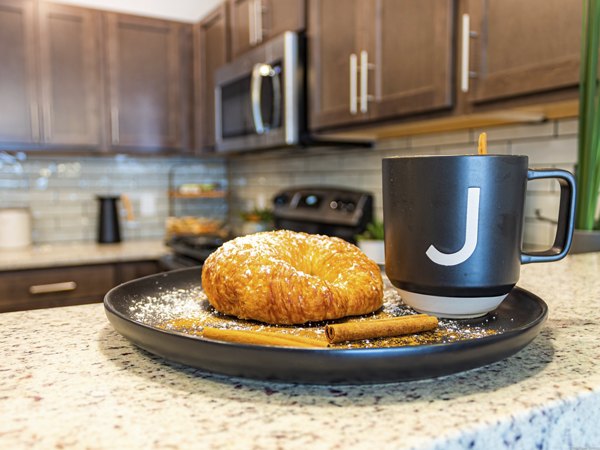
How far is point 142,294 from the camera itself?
0.68 meters

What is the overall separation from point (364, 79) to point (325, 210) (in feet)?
2.47

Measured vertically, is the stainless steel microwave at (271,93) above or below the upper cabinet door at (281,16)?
below

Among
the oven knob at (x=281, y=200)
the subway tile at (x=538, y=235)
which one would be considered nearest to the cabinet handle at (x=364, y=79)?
the subway tile at (x=538, y=235)

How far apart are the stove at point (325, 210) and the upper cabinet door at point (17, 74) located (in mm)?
1349

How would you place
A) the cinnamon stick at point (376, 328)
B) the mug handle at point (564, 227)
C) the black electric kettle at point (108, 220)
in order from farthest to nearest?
the black electric kettle at point (108, 220) → the mug handle at point (564, 227) → the cinnamon stick at point (376, 328)

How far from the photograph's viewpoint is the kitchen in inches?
14.5

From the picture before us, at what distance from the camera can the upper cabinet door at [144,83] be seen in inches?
114

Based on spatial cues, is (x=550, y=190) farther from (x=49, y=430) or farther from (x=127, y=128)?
(x=127, y=128)

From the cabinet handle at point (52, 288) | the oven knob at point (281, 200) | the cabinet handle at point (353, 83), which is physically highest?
the cabinet handle at point (353, 83)

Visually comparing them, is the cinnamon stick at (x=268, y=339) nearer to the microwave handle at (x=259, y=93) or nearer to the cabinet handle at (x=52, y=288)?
the microwave handle at (x=259, y=93)

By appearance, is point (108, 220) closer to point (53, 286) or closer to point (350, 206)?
point (53, 286)

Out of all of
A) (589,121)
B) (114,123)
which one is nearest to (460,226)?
(589,121)

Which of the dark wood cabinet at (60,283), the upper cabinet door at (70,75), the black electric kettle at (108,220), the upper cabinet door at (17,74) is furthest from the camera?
the black electric kettle at (108,220)

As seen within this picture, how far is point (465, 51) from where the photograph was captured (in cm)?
146
